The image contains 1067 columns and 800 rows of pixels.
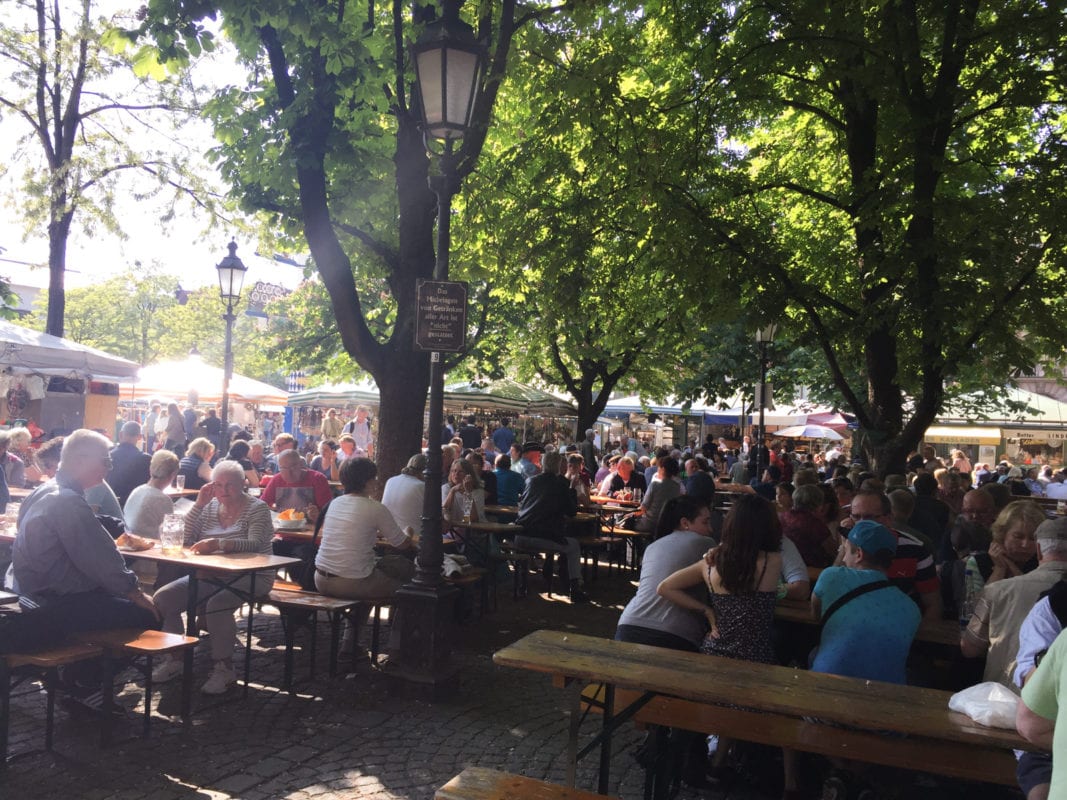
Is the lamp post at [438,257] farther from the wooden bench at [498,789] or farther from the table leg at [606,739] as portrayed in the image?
the wooden bench at [498,789]

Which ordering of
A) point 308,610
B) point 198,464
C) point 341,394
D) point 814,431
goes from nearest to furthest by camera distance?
point 308,610, point 198,464, point 341,394, point 814,431

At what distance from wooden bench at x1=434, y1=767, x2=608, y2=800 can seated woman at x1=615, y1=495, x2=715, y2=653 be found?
1.60m

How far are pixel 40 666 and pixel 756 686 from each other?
12.3ft

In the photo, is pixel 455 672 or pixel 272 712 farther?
pixel 455 672

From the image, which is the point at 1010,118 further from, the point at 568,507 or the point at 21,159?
the point at 21,159

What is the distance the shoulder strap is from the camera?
427 centimetres

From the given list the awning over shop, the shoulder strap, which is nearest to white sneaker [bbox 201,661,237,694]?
the shoulder strap

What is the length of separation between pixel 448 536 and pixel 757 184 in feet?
19.7

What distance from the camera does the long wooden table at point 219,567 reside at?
5723 mm

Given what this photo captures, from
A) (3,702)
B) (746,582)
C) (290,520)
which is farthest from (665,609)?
(290,520)

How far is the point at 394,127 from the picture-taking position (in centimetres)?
1088

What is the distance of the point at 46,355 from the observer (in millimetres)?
12023

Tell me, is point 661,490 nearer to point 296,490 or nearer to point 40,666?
point 296,490

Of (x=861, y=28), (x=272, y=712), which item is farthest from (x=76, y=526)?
(x=861, y=28)
